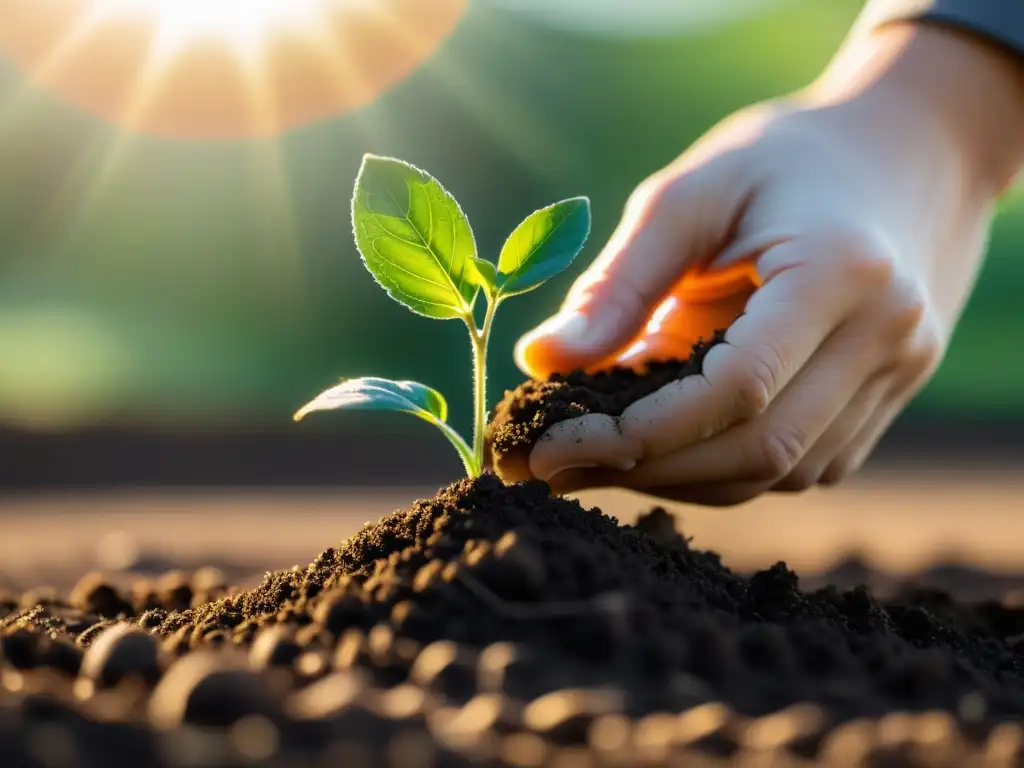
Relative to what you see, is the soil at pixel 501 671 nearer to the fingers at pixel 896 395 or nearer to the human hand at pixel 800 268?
the human hand at pixel 800 268

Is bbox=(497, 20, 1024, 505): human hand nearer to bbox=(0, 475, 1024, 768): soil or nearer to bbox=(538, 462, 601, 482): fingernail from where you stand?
bbox=(538, 462, 601, 482): fingernail

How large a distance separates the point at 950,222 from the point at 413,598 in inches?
75.8

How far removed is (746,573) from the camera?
2.56 metres

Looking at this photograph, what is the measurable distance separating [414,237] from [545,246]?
22 cm

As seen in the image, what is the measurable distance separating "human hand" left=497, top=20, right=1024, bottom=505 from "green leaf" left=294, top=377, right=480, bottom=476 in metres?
0.18

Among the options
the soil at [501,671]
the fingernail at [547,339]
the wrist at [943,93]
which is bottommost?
the soil at [501,671]

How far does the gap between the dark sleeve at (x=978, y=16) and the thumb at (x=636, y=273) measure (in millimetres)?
784

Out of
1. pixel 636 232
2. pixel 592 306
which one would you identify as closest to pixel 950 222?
pixel 636 232

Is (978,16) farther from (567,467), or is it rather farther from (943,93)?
(567,467)

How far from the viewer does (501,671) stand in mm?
883

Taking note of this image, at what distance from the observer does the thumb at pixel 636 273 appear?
1.94m

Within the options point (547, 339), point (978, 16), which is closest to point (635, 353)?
point (547, 339)

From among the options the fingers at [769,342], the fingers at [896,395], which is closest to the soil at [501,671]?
the fingers at [769,342]

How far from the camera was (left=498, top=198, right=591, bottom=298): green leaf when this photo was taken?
62.0 inches
